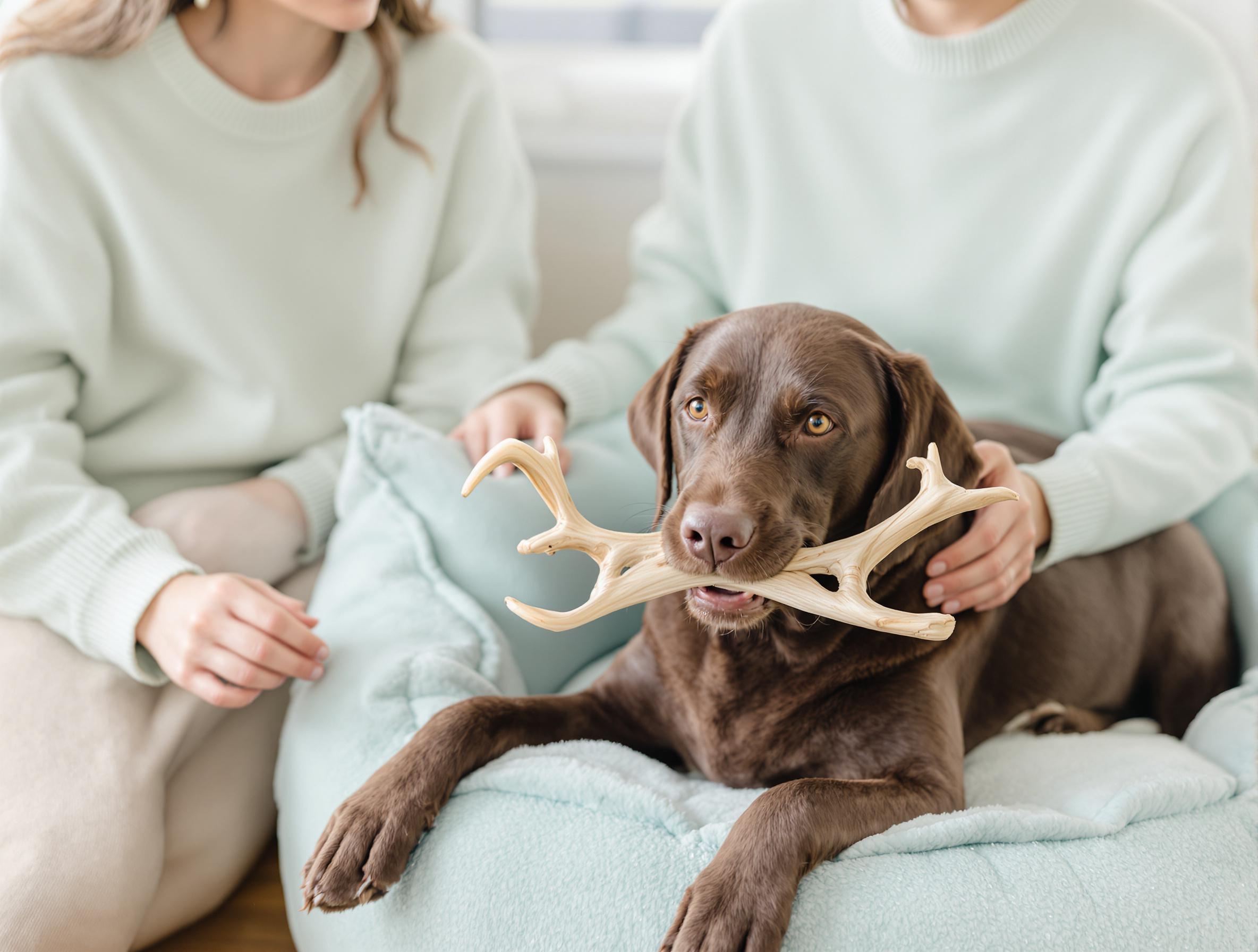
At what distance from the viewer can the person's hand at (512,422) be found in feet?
5.96

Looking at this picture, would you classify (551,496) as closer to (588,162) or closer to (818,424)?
(818,424)

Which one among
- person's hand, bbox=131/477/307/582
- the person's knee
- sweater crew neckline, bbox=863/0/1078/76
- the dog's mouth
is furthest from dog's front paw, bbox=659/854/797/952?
sweater crew neckline, bbox=863/0/1078/76

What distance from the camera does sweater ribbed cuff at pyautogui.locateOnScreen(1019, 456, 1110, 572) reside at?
1508 mm

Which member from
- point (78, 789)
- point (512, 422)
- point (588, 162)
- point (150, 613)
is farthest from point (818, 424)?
point (588, 162)

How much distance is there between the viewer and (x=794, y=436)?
1.21m

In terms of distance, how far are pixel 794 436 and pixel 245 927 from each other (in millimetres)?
1260

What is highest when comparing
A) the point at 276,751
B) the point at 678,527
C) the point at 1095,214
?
the point at 1095,214

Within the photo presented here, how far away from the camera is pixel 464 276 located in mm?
2209

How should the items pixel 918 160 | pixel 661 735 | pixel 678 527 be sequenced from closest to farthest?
pixel 678 527
pixel 661 735
pixel 918 160

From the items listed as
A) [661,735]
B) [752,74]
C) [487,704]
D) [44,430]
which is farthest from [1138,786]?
[44,430]

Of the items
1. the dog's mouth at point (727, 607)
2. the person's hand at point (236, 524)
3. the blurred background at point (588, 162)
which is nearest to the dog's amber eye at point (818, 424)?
the dog's mouth at point (727, 607)

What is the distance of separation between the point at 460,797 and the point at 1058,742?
3.01 ft

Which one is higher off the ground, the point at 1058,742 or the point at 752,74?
the point at 752,74

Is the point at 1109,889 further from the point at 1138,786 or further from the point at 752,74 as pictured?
the point at 752,74
